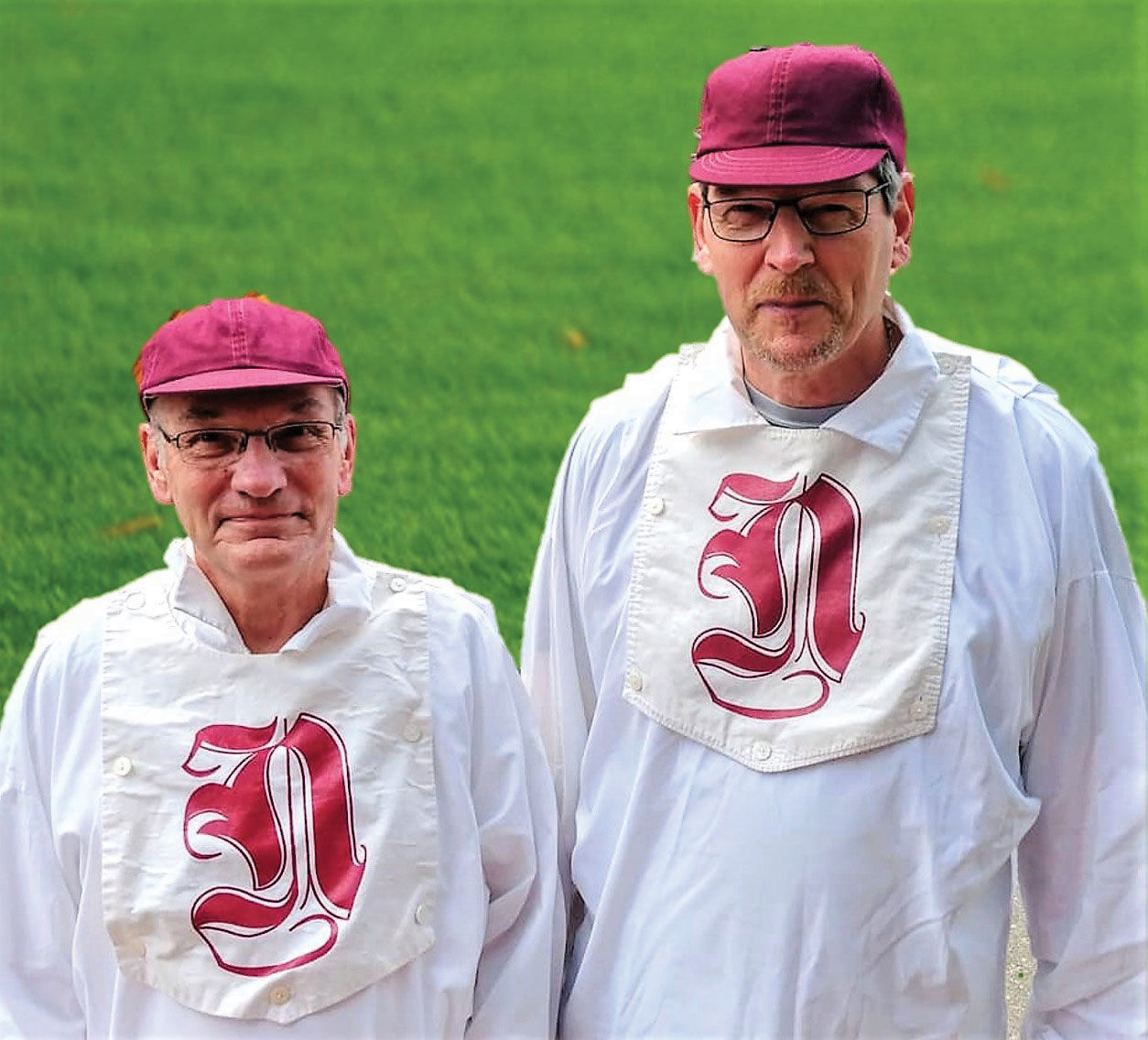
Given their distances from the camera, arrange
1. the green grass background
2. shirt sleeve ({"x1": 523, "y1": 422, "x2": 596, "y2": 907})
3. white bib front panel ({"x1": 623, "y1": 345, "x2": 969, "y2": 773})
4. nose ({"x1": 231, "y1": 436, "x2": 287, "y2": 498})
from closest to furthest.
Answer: nose ({"x1": 231, "y1": 436, "x2": 287, "y2": 498}) → white bib front panel ({"x1": 623, "y1": 345, "x2": 969, "y2": 773}) → shirt sleeve ({"x1": 523, "y1": 422, "x2": 596, "y2": 907}) → the green grass background

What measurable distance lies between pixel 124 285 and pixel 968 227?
357cm

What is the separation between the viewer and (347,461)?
321cm

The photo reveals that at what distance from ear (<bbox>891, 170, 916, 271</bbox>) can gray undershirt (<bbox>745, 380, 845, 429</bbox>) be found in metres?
0.24

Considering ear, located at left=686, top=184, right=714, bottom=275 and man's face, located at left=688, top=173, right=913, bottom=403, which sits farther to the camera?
ear, located at left=686, top=184, right=714, bottom=275

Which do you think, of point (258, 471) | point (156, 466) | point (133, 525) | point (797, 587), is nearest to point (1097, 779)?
point (797, 587)

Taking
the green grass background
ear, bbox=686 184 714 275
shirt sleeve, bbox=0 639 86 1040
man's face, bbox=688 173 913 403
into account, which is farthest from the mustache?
Answer: the green grass background

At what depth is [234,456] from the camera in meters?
3.07

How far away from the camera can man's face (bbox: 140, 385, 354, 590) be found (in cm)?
305

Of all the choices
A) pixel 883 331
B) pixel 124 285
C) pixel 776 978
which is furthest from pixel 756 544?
pixel 124 285

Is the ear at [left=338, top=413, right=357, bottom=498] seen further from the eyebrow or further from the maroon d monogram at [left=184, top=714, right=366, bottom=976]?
the maroon d monogram at [left=184, top=714, right=366, bottom=976]

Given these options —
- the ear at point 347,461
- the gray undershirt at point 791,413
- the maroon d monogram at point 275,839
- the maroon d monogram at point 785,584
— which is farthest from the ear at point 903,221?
the maroon d monogram at point 275,839

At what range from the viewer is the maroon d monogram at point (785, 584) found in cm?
321

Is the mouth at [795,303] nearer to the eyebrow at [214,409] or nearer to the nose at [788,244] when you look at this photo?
the nose at [788,244]


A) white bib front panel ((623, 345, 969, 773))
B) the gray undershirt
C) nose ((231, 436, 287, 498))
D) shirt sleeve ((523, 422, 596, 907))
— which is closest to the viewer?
nose ((231, 436, 287, 498))
